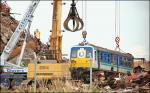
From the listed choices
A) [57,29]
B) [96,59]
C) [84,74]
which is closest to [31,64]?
[84,74]

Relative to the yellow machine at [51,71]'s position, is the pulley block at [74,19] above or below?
above

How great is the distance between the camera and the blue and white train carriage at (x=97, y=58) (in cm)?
2633

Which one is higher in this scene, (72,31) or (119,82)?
(72,31)

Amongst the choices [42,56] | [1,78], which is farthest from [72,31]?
[42,56]

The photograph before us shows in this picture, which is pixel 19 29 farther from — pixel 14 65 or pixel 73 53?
pixel 73 53

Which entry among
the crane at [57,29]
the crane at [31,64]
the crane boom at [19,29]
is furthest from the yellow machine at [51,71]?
the crane at [57,29]

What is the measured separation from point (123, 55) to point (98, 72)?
5764mm

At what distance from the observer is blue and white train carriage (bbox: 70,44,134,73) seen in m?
26.3

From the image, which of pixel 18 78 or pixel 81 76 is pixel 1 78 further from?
pixel 81 76

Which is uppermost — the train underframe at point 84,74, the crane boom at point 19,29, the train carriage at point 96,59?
the crane boom at point 19,29

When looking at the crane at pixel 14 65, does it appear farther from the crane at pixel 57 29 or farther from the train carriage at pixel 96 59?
the train carriage at pixel 96 59

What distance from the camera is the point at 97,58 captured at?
27.7 metres

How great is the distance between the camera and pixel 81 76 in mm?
25672

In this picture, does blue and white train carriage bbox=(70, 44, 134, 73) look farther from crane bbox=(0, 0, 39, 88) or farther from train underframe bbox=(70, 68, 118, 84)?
crane bbox=(0, 0, 39, 88)
